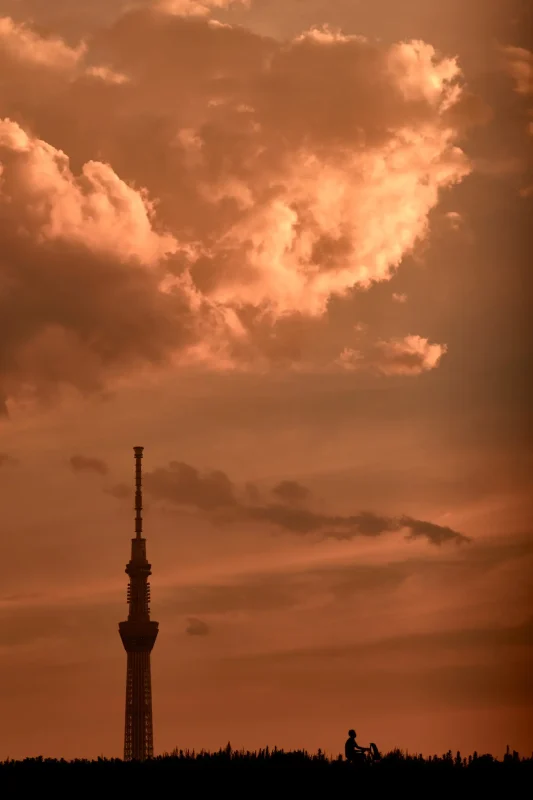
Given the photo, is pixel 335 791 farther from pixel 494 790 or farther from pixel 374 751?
pixel 494 790

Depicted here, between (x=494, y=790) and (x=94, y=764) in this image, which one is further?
(x=94, y=764)

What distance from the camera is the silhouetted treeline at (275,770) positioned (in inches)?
2215

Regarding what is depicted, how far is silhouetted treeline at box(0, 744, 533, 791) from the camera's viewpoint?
56250mm

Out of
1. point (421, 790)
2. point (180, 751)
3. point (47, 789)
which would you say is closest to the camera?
point (421, 790)

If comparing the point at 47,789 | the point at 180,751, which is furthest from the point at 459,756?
the point at 47,789

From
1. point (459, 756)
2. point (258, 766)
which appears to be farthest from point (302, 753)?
point (459, 756)

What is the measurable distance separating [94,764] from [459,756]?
16.8m

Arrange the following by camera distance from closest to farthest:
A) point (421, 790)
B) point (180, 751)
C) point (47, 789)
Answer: point (421, 790) → point (47, 789) → point (180, 751)

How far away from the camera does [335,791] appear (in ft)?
181

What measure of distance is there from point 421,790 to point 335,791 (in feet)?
11.4

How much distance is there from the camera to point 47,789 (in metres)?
59.3

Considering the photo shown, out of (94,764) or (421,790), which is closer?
(421,790)

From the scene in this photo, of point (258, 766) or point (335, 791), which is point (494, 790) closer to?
point (335, 791)

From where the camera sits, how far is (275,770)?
58.4 m
